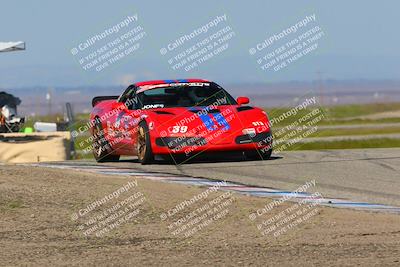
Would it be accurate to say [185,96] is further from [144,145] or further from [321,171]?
[321,171]

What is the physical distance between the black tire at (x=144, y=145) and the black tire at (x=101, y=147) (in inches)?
55.8

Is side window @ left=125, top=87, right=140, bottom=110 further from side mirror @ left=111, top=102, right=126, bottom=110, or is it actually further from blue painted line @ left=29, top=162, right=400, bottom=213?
blue painted line @ left=29, top=162, right=400, bottom=213

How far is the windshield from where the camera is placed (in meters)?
15.8

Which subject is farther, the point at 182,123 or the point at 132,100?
the point at 132,100

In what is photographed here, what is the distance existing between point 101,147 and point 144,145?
1821mm

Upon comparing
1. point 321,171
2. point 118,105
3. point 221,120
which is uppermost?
point 118,105

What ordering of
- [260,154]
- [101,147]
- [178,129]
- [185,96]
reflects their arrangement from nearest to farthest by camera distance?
[178,129] → [260,154] → [185,96] → [101,147]

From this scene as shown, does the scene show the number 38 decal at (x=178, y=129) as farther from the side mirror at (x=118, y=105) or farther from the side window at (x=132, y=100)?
the side mirror at (x=118, y=105)

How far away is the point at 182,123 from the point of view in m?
14.8

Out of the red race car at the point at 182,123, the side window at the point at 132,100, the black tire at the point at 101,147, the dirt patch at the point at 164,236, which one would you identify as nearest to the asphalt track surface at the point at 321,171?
the red race car at the point at 182,123

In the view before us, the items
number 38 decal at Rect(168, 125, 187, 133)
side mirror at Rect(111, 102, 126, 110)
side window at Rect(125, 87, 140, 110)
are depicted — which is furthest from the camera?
side mirror at Rect(111, 102, 126, 110)

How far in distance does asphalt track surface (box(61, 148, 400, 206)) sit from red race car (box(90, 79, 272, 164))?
10.6 inches

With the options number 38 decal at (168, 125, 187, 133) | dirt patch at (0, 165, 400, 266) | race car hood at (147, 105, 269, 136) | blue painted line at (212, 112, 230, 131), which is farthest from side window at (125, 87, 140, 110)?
dirt patch at (0, 165, 400, 266)

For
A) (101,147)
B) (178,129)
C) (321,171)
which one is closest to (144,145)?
(178,129)
